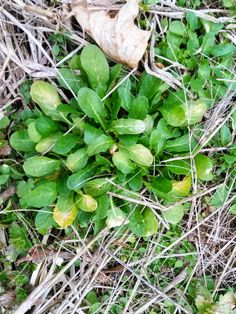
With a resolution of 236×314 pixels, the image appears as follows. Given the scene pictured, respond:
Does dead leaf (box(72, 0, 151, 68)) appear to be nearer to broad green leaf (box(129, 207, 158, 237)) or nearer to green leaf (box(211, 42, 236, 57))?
green leaf (box(211, 42, 236, 57))

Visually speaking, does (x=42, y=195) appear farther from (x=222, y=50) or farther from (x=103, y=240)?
(x=222, y=50)

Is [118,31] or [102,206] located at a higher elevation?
[118,31]

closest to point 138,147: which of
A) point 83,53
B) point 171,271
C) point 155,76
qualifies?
point 155,76

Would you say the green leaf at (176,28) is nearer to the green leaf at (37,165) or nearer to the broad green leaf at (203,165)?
the broad green leaf at (203,165)

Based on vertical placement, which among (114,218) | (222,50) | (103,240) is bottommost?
(103,240)

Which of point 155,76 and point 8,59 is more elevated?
point 8,59

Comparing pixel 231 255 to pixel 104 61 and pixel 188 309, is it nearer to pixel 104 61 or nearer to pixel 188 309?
pixel 188 309

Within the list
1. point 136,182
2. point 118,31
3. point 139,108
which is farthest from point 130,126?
point 118,31

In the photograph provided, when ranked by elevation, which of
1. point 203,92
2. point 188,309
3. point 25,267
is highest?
point 203,92
